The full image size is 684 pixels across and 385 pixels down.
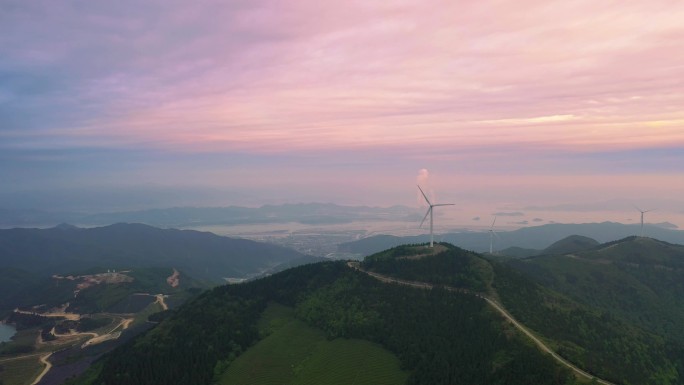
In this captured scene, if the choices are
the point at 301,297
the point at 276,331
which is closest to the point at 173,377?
the point at 276,331

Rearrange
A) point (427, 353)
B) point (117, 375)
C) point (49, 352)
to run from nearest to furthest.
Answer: point (427, 353) < point (117, 375) < point (49, 352)

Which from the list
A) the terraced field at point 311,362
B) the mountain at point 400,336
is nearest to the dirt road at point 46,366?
the mountain at point 400,336

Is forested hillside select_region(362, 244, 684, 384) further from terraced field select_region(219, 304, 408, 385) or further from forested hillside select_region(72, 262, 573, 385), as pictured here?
terraced field select_region(219, 304, 408, 385)

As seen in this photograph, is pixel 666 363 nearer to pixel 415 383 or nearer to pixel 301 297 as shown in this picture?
pixel 415 383

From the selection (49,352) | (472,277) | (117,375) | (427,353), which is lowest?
(49,352)

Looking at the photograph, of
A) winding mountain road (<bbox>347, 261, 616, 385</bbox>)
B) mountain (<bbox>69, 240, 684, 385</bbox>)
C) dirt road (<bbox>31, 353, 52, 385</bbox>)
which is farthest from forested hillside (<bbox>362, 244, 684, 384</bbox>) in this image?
dirt road (<bbox>31, 353, 52, 385</bbox>)

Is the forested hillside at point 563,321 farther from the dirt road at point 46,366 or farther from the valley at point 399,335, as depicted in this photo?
the dirt road at point 46,366
